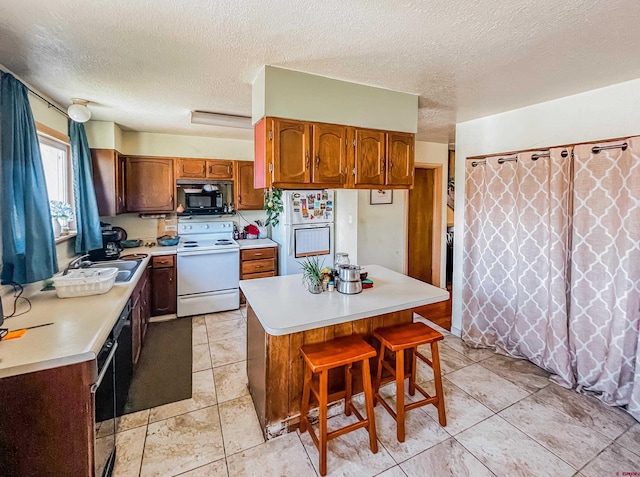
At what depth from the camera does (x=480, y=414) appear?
215 cm

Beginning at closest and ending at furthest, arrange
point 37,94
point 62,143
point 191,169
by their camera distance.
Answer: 1. point 37,94
2. point 62,143
3. point 191,169

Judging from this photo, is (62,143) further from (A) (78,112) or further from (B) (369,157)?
(B) (369,157)

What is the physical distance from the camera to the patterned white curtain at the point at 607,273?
2.07m

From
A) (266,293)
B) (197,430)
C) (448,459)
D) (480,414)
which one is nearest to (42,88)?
(266,293)

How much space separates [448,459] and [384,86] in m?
2.46

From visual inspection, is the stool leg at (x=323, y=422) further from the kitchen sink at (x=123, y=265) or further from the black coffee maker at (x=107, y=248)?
the black coffee maker at (x=107, y=248)

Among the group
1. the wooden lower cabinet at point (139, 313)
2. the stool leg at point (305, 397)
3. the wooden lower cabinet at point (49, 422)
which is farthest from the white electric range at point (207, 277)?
the wooden lower cabinet at point (49, 422)

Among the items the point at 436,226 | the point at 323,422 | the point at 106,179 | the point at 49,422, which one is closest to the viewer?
the point at 49,422

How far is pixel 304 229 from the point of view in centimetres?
418

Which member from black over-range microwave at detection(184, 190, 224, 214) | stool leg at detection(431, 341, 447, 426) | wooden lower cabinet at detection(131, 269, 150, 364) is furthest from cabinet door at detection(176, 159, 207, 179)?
stool leg at detection(431, 341, 447, 426)

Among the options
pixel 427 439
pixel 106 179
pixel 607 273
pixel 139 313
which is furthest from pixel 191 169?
pixel 607 273

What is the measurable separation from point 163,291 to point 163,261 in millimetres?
368

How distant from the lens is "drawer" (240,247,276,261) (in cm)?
402

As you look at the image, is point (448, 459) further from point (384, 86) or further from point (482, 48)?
point (384, 86)
